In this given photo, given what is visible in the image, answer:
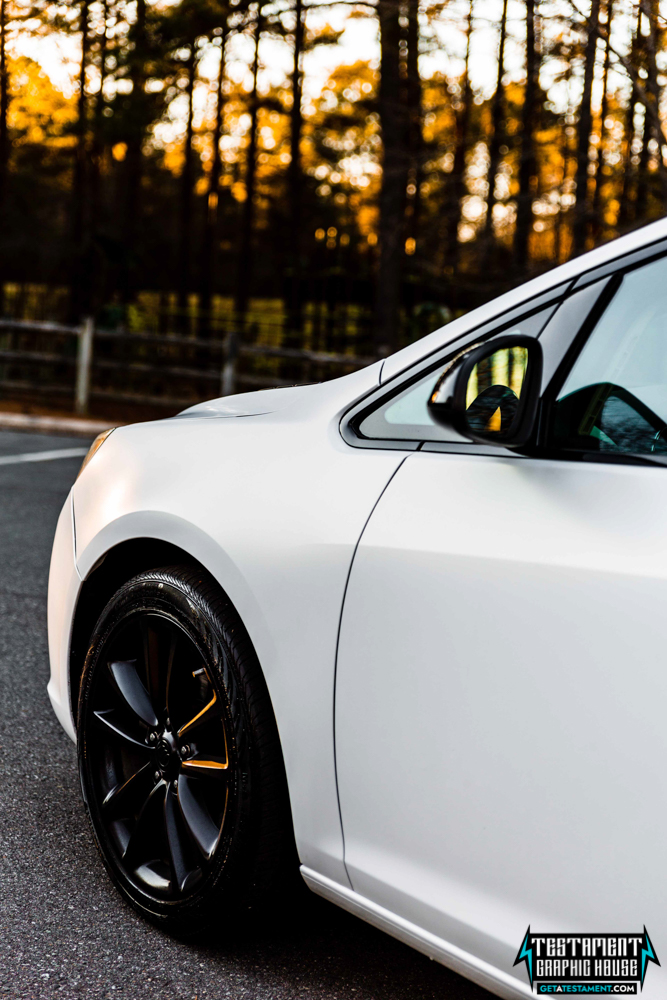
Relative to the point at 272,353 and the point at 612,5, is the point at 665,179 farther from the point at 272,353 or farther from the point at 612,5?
the point at 272,353

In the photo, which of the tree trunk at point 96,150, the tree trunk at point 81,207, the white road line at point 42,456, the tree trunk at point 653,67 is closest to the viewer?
the tree trunk at point 653,67

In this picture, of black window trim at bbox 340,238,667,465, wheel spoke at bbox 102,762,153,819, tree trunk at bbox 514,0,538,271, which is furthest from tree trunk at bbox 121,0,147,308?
black window trim at bbox 340,238,667,465

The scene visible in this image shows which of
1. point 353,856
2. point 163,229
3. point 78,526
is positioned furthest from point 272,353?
point 163,229

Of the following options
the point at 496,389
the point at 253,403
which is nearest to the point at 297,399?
the point at 253,403

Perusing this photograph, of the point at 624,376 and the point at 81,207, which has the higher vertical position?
the point at 81,207

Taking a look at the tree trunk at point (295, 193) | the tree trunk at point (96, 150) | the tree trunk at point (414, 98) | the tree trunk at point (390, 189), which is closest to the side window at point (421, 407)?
the tree trunk at point (414, 98)

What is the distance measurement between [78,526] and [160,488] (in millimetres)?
436

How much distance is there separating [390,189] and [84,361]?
19.5 feet

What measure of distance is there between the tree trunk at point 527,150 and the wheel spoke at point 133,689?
955 centimetres

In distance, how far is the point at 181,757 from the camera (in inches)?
91.1

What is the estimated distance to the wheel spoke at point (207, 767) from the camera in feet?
7.15

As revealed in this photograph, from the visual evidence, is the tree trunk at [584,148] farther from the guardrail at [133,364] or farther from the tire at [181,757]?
the tire at [181,757]

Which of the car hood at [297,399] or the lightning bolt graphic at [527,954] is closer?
the lightning bolt graphic at [527,954]

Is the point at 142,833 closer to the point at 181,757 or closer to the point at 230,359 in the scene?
the point at 181,757
